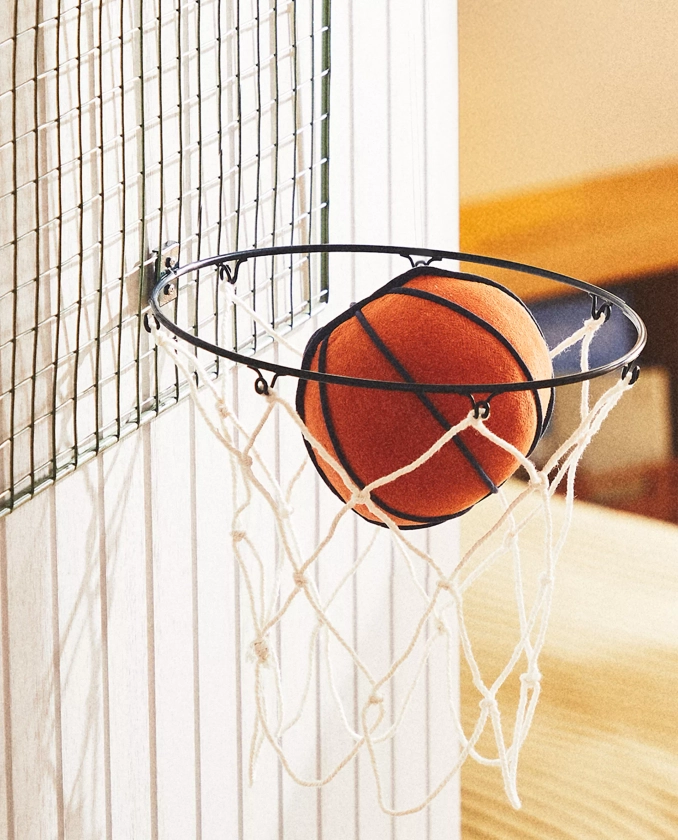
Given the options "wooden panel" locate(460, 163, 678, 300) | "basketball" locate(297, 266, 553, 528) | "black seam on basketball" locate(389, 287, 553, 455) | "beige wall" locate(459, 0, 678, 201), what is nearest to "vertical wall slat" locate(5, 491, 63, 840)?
"basketball" locate(297, 266, 553, 528)

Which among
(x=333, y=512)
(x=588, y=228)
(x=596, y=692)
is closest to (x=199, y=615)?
(x=333, y=512)

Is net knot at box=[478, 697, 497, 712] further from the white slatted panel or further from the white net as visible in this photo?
the white slatted panel

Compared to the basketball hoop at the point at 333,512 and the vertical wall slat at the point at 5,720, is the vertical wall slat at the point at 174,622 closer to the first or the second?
the basketball hoop at the point at 333,512

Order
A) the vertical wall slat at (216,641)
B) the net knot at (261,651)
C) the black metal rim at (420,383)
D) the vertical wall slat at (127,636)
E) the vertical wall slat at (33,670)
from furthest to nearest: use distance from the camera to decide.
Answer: the vertical wall slat at (216,641)
the vertical wall slat at (127,636)
the vertical wall slat at (33,670)
the net knot at (261,651)
the black metal rim at (420,383)

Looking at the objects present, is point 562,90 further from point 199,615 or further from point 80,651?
point 80,651

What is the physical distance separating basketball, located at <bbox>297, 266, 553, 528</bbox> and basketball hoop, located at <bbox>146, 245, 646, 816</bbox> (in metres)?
0.01

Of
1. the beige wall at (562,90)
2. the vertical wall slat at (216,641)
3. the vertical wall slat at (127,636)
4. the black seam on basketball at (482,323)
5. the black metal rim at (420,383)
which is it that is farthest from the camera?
the beige wall at (562,90)

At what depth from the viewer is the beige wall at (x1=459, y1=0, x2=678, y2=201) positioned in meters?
4.45

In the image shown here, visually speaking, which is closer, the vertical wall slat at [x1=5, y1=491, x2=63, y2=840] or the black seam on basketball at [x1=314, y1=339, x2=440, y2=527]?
the black seam on basketball at [x1=314, y1=339, x2=440, y2=527]

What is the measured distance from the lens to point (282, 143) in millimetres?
1381

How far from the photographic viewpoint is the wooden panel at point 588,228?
15.0 ft

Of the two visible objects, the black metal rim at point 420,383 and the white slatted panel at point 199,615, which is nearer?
the black metal rim at point 420,383

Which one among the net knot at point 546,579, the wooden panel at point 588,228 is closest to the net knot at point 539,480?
the net knot at point 546,579

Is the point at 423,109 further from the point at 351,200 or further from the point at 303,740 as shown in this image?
the point at 303,740
